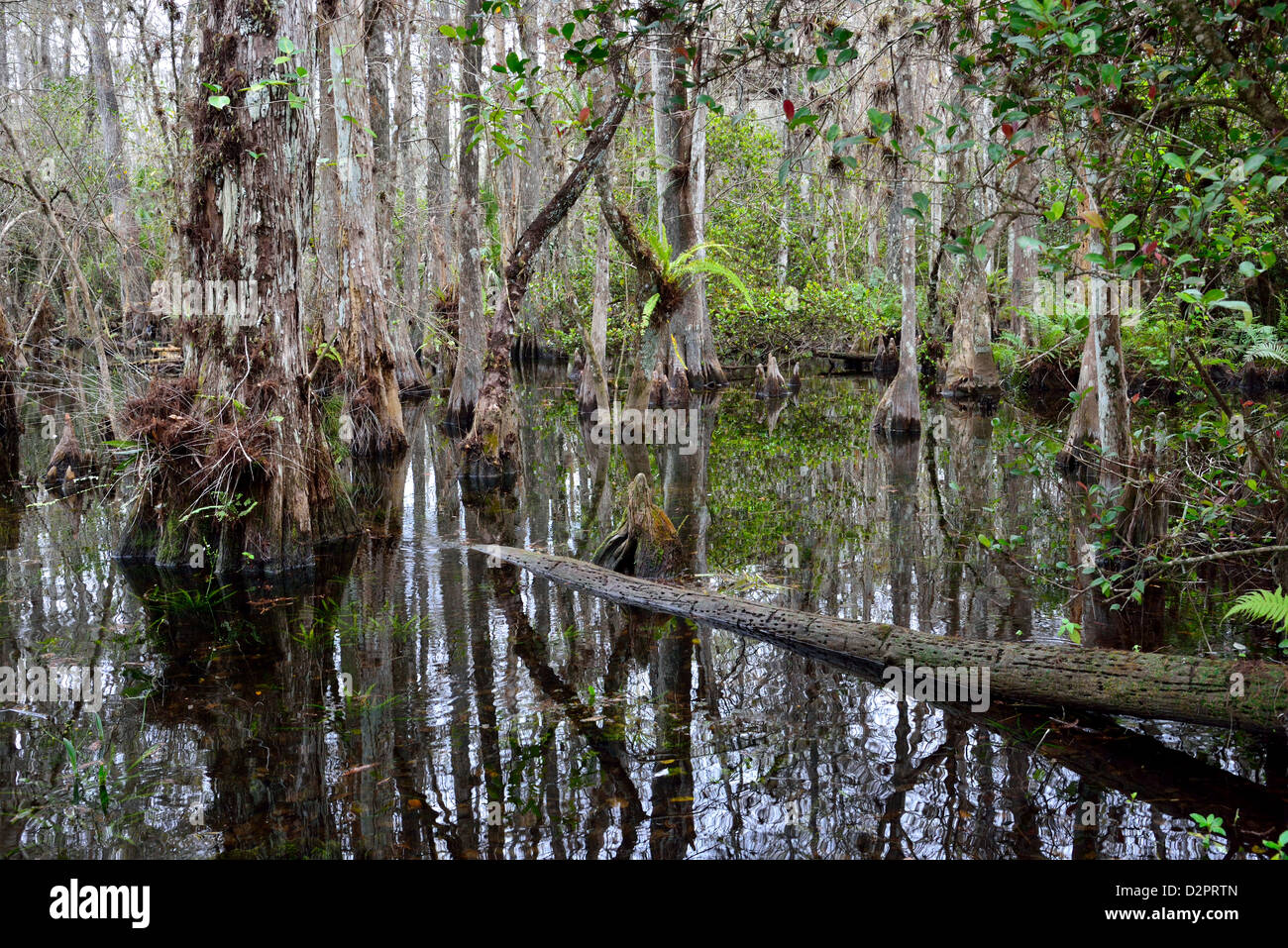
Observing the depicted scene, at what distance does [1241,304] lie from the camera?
3059 mm

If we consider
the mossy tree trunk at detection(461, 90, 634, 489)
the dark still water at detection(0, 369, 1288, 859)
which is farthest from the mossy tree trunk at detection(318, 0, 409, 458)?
the dark still water at detection(0, 369, 1288, 859)

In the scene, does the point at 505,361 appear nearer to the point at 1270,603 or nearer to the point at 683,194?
the point at 683,194

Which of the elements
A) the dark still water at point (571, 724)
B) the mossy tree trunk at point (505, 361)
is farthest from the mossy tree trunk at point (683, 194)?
the dark still water at point (571, 724)

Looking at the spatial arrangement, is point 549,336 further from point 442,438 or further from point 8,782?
point 8,782

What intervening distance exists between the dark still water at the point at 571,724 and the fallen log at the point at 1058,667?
0.14m

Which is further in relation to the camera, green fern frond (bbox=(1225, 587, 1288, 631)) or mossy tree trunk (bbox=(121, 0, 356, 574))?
mossy tree trunk (bbox=(121, 0, 356, 574))

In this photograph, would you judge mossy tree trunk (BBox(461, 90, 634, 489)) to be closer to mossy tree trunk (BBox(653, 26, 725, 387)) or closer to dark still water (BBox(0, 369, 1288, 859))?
mossy tree trunk (BBox(653, 26, 725, 387))

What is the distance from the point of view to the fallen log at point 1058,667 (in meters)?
4.14

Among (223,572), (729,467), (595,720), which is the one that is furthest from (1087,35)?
(729,467)

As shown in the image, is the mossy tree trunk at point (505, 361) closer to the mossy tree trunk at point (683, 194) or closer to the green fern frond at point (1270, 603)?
the mossy tree trunk at point (683, 194)

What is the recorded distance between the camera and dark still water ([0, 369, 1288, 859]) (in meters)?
3.71

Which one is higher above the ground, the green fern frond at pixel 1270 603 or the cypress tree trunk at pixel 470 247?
the cypress tree trunk at pixel 470 247

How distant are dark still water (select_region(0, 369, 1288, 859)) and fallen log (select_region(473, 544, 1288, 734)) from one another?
0.14 meters

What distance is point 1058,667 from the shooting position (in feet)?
15.4
